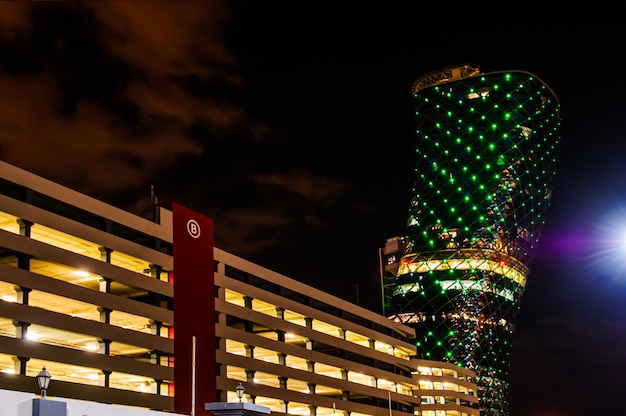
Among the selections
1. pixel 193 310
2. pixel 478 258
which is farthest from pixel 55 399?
pixel 478 258

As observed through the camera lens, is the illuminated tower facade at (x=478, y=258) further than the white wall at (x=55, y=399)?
Yes

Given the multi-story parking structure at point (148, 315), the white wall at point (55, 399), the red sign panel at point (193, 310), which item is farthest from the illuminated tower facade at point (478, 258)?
the white wall at point (55, 399)

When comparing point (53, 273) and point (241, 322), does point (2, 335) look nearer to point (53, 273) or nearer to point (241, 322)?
point (53, 273)

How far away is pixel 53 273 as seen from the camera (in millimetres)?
74312

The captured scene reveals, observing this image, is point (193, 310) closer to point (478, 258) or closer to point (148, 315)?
point (148, 315)

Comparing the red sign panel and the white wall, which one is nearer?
the white wall

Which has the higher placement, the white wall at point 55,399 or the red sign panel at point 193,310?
the red sign panel at point 193,310

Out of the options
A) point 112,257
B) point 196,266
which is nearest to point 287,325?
point 196,266

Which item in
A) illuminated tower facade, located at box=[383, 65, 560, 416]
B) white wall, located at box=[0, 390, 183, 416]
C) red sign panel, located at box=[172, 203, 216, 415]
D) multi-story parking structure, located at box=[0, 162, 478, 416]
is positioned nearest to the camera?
white wall, located at box=[0, 390, 183, 416]

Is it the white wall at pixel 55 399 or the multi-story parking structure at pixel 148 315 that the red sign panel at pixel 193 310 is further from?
the white wall at pixel 55 399

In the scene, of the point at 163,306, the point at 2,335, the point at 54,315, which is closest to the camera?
the point at 2,335

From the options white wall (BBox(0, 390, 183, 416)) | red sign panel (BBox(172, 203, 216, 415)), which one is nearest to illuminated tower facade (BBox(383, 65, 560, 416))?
red sign panel (BBox(172, 203, 216, 415))

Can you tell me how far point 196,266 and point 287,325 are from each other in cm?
2057

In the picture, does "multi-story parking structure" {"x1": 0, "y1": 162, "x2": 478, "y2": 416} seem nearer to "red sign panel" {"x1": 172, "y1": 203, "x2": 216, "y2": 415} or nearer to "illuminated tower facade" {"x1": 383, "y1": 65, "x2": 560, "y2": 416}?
A: "red sign panel" {"x1": 172, "y1": 203, "x2": 216, "y2": 415}
